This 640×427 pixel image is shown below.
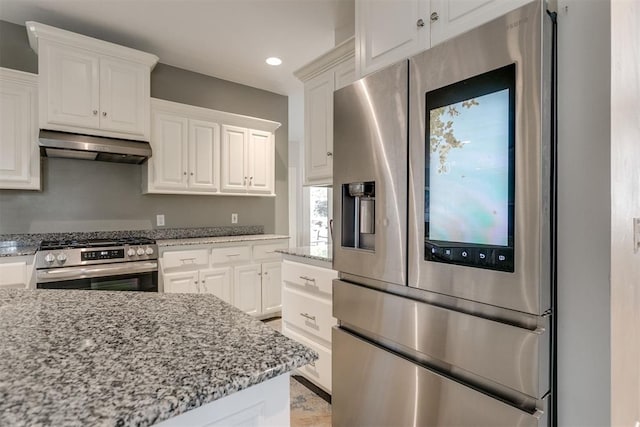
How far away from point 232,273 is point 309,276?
150 cm

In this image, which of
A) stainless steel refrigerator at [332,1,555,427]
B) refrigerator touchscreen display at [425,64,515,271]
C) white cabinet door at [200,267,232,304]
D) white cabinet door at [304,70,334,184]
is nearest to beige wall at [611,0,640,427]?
stainless steel refrigerator at [332,1,555,427]

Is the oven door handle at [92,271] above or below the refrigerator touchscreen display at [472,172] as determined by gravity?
below

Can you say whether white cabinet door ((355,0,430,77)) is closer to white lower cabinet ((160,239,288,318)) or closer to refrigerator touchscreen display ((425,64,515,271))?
refrigerator touchscreen display ((425,64,515,271))

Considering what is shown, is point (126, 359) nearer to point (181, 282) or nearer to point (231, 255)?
point (181, 282)

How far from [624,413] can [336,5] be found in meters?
2.78

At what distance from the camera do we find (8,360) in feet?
2.14

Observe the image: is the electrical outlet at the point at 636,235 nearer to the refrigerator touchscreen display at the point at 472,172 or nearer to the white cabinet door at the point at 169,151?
the refrigerator touchscreen display at the point at 472,172

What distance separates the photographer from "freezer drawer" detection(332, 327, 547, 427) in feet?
3.72

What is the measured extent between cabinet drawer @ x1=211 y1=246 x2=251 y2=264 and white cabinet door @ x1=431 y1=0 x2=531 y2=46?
8.60 ft

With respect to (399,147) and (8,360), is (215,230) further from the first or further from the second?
(8,360)

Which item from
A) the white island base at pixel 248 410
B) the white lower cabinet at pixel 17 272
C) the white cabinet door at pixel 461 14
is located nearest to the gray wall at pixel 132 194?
the white lower cabinet at pixel 17 272

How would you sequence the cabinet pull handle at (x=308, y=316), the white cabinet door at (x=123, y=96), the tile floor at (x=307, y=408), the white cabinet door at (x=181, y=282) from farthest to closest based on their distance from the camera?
the white cabinet door at (x=181, y=282) → the white cabinet door at (x=123, y=96) → the cabinet pull handle at (x=308, y=316) → the tile floor at (x=307, y=408)

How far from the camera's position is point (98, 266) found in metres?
2.56

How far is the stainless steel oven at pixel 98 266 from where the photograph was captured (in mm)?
2375
